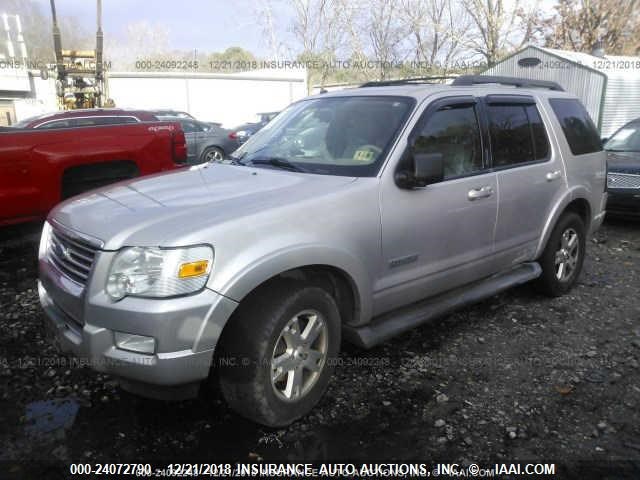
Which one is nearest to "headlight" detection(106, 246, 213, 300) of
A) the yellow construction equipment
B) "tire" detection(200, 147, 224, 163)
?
A: "tire" detection(200, 147, 224, 163)

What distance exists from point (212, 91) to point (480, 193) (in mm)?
23987

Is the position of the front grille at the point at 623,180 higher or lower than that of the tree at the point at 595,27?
lower

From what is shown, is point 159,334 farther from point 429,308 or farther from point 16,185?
point 16,185

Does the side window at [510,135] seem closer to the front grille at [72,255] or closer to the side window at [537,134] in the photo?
the side window at [537,134]

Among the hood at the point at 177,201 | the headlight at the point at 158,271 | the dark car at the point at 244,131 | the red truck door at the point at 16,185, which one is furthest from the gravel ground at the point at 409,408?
the dark car at the point at 244,131

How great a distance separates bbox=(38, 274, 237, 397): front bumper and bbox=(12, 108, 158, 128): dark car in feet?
24.4

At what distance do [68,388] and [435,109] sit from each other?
3033 millimetres

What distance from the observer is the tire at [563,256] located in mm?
4586

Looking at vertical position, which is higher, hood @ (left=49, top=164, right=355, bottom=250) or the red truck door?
hood @ (left=49, top=164, right=355, bottom=250)

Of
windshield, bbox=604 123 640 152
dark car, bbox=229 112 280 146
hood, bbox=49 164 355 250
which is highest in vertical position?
hood, bbox=49 164 355 250

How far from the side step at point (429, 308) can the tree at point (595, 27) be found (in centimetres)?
2421

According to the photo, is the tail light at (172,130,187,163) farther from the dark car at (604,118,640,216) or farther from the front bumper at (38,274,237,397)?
the dark car at (604,118,640,216)

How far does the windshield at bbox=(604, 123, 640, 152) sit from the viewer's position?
811cm

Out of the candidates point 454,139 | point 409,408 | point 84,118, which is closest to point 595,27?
point 84,118
